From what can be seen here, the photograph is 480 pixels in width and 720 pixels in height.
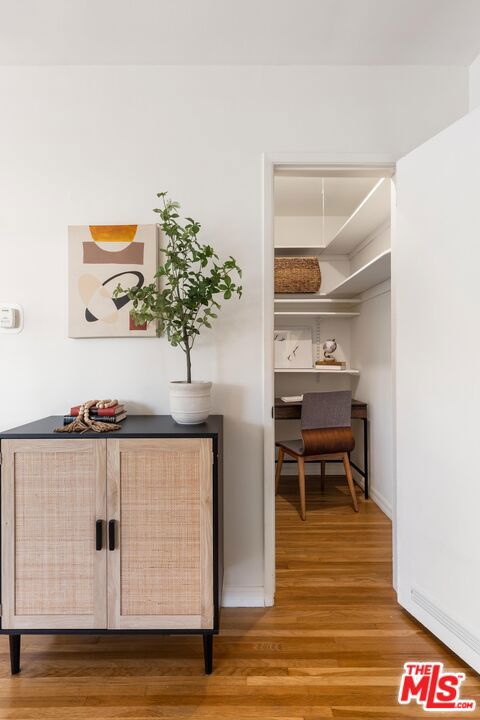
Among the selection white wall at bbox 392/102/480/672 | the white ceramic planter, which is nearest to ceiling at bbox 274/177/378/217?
white wall at bbox 392/102/480/672

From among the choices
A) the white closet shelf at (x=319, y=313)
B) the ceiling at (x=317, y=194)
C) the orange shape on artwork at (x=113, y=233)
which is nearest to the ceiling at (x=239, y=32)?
the orange shape on artwork at (x=113, y=233)

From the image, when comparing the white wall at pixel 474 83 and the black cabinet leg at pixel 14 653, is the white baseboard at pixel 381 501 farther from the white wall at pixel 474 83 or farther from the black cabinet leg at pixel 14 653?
the white wall at pixel 474 83

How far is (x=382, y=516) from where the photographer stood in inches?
120

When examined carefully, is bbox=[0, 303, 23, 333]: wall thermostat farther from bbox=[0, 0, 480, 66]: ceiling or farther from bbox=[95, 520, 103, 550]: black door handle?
bbox=[0, 0, 480, 66]: ceiling

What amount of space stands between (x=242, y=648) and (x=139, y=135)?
7.79 ft

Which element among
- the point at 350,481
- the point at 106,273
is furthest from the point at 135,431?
the point at 350,481

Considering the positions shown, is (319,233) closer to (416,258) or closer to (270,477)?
(416,258)

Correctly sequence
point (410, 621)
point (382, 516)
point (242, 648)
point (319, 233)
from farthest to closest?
point (319, 233), point (382, 516), point (410, 621), point (242, 648)

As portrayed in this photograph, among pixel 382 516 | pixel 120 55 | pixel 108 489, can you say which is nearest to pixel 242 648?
pixel 108 489

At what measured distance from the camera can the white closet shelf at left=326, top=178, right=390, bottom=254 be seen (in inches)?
96.9

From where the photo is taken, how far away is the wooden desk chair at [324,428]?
308 centimetres

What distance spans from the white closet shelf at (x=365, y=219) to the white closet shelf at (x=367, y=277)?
12.7 inches

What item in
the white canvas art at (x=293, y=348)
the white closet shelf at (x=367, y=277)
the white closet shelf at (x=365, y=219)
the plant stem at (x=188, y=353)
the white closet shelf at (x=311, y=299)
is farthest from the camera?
the white canvas art at (x=293, y=348)

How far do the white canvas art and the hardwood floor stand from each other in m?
2.15
